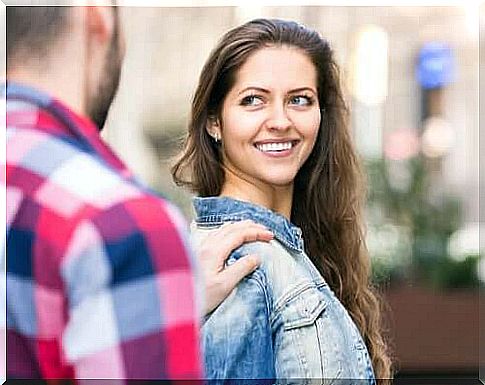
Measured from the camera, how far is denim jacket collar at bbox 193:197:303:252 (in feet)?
4.65

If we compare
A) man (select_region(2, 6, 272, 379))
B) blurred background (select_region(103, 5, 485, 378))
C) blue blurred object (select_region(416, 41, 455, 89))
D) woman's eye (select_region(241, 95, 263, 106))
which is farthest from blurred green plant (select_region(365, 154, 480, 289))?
man (select_region(2, 6, 272, 379))

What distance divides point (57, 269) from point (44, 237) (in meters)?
0.03

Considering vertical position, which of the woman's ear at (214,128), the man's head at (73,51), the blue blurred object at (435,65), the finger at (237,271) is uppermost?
the blue blurred object at (435,65)

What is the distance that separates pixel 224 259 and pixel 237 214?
9cm

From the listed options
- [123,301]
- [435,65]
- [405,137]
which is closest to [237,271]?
[123,301]

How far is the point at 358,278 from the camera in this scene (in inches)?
61.6

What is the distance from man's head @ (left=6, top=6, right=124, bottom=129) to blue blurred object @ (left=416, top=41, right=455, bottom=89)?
5480 millimetres

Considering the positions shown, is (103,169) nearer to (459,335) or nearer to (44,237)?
(44,237)

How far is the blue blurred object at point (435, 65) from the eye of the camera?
6371 millimetres

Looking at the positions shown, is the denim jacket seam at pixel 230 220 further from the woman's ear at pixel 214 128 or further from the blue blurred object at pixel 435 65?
the blue blurred object at pixel 435 65

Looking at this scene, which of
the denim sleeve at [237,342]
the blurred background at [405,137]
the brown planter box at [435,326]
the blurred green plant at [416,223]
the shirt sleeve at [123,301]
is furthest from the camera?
the blurred green plant at [416,223]

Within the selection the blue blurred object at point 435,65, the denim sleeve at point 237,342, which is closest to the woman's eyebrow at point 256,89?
the denim sleeve at point 237,342

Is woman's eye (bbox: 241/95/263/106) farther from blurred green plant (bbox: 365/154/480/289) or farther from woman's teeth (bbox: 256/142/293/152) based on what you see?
blurred green plant (bbox: 365/154/480/289)

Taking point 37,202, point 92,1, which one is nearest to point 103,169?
point 37,202
